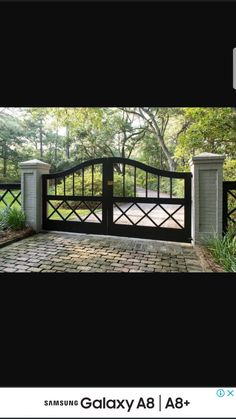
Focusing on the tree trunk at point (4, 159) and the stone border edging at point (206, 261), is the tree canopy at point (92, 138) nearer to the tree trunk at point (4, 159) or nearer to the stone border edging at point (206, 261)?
the tree trunk at point (4, 159)

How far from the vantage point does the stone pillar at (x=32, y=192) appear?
5602 mm

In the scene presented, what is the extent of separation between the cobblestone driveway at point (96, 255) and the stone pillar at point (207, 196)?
1.50 ft

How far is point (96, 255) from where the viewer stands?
3.98m

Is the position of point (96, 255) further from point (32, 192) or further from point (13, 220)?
→ point (32, 192)

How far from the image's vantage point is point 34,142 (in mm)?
19484

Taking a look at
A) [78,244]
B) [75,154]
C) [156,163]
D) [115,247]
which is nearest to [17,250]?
[78,244]

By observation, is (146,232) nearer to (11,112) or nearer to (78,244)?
(78,244)

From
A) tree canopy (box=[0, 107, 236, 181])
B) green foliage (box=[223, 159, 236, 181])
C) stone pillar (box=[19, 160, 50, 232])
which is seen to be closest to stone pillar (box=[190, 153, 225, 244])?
green foliage (box=[223, 159, 236, 181])

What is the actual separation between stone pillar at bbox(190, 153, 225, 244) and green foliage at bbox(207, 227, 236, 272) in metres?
0.22

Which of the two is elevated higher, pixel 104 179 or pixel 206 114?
pixel 206 114

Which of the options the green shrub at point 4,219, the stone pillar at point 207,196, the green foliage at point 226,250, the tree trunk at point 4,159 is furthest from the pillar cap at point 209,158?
the tree trunk at point 4,159

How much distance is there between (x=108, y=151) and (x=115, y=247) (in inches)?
543

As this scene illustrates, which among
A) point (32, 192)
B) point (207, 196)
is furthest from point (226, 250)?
point (32, 192)

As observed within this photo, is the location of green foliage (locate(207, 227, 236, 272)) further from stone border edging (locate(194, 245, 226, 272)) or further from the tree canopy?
the tree canopy
